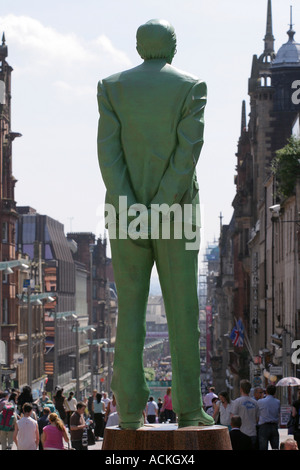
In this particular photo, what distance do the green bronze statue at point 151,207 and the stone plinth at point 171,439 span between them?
29 cm

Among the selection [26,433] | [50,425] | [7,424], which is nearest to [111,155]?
[50,425]

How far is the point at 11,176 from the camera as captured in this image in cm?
8938

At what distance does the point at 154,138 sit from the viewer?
525 inches

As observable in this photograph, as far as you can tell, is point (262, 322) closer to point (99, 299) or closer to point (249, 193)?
point (249, 193)

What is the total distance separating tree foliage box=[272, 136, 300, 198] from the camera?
49156 mm

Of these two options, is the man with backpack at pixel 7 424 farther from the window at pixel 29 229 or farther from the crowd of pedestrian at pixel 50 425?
the window at pixel 29 229

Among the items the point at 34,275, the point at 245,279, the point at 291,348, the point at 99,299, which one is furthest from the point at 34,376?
the point at 99,299

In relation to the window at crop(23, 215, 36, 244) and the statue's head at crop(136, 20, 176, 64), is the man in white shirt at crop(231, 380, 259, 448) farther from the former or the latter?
the window at crop(23, 215, 36, 244)

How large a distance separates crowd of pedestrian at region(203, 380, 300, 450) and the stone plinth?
4290 millimetres

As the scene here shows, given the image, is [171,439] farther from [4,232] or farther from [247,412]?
[4,232]

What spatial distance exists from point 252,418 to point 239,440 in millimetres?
1407

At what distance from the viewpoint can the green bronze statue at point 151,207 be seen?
13281 mm

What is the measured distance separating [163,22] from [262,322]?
65.7 m

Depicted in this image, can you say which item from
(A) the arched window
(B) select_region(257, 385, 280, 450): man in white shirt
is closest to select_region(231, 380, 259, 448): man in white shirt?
(B) select_region(257, 385, 280, 450): man in white shirt
